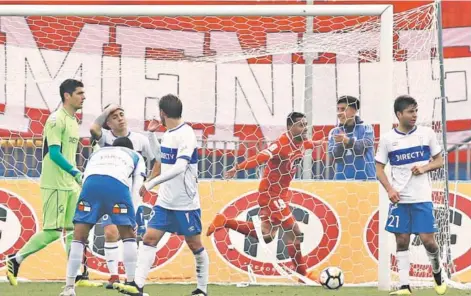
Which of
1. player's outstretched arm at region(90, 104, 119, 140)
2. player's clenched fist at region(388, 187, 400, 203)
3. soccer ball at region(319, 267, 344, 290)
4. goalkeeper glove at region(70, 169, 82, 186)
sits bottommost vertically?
soccer ball at region(319, 267, 344, 290)

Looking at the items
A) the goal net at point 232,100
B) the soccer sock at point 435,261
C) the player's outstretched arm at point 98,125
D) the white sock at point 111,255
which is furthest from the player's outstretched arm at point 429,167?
the white sock at point 111,255

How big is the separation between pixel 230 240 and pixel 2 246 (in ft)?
7.32

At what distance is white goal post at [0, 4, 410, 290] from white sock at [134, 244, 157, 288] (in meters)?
2.37

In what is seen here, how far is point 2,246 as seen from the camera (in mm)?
11570

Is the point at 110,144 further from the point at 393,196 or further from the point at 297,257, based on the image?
the point at 393,196

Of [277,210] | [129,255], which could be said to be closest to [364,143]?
[277,210]

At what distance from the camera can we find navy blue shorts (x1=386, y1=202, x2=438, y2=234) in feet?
32.5

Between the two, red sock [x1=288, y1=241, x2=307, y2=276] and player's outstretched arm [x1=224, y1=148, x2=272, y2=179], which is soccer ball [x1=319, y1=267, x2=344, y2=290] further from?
player's outstretched arm [x1=224, y1=148, x2=272, y2=179]

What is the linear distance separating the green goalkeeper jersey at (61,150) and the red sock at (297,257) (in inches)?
89.0

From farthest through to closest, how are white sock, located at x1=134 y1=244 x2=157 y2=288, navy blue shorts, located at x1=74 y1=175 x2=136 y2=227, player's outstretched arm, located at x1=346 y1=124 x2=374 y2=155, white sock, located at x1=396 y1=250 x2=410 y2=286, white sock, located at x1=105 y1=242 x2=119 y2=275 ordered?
player's outstretched arm, located at x1=346 y1=124 x2=374 y2=155 < white sock, located at x1=105 y1=242 x2=119 y2=275 < white sock, located at x1=396 y1=250 x2=410 y2=286 < white sock, located at x1=134 y1=244 x2=157 y2=288 < navy blue shorts, located at x1=74 y1=175 x2=136 y2=227

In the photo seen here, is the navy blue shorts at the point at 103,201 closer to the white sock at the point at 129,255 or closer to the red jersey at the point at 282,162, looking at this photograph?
the white sock at the point at 129,255

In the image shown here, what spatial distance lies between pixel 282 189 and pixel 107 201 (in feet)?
9.91

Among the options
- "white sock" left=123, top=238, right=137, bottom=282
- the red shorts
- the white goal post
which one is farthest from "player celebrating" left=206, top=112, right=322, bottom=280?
"white sock" left=123, top=238, right=137, bottom=282

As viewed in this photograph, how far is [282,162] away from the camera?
37.7 ft
